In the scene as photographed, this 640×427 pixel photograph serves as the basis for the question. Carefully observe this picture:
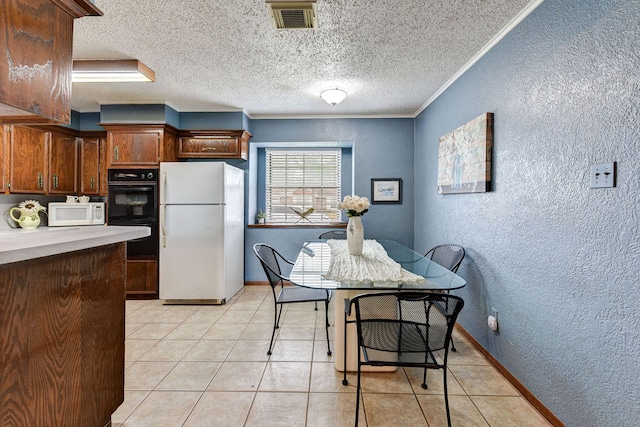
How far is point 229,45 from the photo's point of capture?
244cm

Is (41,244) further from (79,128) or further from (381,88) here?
(79,128)

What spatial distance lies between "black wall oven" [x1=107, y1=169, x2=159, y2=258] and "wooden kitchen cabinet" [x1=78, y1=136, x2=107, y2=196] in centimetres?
56

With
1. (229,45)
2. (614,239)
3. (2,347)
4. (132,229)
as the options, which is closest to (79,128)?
(229,45)

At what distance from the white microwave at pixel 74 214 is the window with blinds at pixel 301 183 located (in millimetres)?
2251

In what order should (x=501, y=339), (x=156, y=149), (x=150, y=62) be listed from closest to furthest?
(x=501, y=339) → (x=150, y=62) → (x=156, y=149)

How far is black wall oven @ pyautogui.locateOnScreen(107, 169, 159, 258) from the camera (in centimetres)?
371

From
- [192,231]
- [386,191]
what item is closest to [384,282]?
[192,231]

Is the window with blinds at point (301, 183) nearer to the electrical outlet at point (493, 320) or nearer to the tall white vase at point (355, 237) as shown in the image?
the tall white vase at point (355, 237)

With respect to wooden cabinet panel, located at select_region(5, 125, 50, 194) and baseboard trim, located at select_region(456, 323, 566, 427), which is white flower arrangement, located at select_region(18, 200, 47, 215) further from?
baseboard trim, located at select_region(456, 323, 566, 427)

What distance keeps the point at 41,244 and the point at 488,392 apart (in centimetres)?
252

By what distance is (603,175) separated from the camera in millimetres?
1385

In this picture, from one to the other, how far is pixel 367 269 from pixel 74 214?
3688mm

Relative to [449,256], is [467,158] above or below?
above

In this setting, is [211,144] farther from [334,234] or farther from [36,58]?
[36,58]
